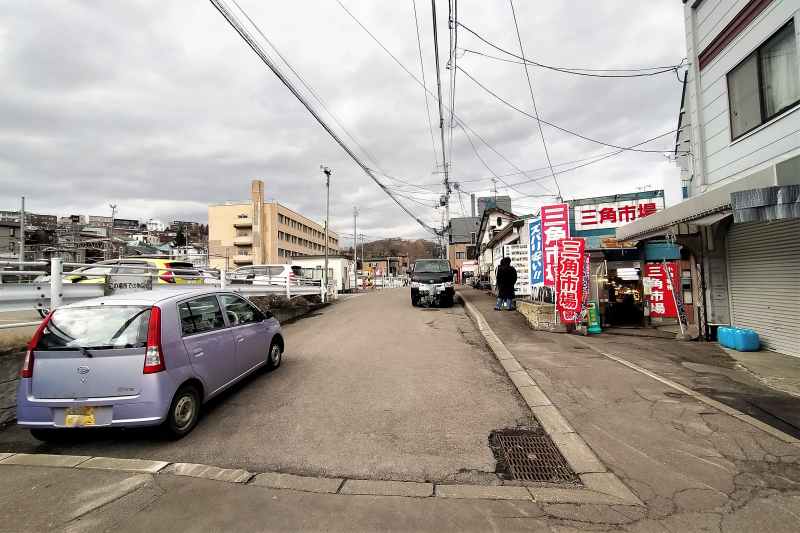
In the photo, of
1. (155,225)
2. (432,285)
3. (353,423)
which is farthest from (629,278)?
(155,225)

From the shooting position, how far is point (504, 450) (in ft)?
11.7

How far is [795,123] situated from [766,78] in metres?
1.37

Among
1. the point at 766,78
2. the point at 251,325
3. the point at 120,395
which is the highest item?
the point at 766,78

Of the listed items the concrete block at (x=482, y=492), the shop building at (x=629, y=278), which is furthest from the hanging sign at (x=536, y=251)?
the concrete block at (x=482, y=492)

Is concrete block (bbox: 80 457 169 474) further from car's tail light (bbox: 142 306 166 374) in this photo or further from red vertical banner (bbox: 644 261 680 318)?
red vertical banner (bbox: 644 261 680 318)

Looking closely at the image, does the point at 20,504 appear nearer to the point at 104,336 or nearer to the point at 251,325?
the point at 104,336

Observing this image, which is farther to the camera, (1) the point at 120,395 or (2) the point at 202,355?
(2) the point at 202,355

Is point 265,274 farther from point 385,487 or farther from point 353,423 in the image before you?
point 385,487

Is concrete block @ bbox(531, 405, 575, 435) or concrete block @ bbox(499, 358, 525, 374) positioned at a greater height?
concrete block @ bbox(499, 358, 525, 374)

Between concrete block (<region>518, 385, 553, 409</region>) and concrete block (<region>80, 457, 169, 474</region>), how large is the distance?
13.2ft

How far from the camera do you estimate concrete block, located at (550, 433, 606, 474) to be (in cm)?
321

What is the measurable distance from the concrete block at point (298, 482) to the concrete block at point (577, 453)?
6.79 feet

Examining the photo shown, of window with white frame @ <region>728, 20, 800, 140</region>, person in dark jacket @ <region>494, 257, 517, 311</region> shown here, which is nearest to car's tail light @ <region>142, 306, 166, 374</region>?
window with white frame @ <region>728, 20, 800, 140</region>

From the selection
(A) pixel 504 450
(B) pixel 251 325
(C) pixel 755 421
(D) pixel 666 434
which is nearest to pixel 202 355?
(B) pixel 251 325
